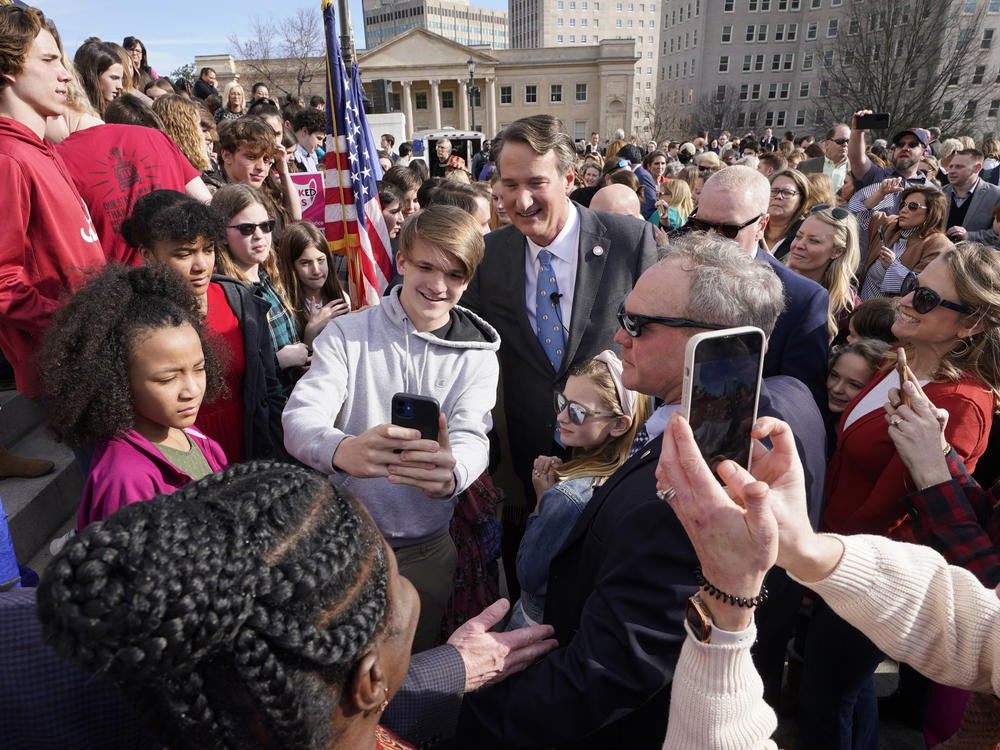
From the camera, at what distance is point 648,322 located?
1868mm

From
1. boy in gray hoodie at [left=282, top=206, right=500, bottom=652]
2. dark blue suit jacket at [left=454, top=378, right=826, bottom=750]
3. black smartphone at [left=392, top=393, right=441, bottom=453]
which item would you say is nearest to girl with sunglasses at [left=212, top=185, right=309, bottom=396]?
boy in gray hoodie at [left=282, top=206, right=500, bottom=652]

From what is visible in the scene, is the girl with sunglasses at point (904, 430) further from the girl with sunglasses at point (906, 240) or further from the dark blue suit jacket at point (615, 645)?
the girl with sunglasses at point (906, 240)

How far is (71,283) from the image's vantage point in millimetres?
2652

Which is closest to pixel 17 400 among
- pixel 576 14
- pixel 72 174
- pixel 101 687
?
pixel 72 174

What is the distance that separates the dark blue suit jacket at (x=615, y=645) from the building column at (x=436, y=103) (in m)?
64.1

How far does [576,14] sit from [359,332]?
130 m

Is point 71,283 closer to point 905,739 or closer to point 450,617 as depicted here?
point 450,617

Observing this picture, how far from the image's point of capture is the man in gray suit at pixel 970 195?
264 inches

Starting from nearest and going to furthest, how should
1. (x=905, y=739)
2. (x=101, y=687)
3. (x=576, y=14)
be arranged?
(x=101, y=687) → (x=905, y=739) → (x=576, y=14)

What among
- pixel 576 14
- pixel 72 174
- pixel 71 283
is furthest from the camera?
pixel 576 14

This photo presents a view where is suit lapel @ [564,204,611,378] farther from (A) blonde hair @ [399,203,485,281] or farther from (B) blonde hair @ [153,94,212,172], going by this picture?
(B) blonde hair @ [153,94,212,172]

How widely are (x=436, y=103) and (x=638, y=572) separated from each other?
220ft

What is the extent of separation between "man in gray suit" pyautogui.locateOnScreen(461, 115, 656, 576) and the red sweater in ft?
3.97

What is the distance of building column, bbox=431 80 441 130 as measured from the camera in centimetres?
6147
